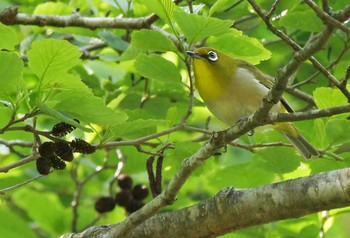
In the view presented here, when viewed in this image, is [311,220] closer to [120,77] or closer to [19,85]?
[120,77]

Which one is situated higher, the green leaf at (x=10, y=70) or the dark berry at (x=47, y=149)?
the green leaf at (x=10, y=70)

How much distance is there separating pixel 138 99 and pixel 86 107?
1808mm

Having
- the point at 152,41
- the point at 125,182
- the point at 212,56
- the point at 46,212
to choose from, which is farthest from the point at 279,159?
the point at 46,212

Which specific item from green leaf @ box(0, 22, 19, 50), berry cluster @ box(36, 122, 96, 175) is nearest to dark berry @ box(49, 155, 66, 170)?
berry cluster @ box(36, 122, 96, 175)

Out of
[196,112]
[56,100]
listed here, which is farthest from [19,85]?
[196,112]

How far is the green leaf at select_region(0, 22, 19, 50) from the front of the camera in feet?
12.1

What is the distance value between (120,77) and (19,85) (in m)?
2.00

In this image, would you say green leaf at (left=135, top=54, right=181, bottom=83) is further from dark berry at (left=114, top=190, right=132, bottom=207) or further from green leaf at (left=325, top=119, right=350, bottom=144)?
dark berry at (left=114, top=190, right=132, bottom=207)

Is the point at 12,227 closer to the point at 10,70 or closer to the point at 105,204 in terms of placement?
the point at 105,204

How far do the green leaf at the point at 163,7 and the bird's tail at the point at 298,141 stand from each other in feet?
3.95

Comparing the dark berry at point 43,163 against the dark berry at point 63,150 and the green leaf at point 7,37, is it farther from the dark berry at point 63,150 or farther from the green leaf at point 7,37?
the green leaf at point 7,37

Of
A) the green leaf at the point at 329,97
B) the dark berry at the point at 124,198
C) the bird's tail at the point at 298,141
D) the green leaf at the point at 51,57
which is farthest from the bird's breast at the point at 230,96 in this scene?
the green leaf at the point at 51,57

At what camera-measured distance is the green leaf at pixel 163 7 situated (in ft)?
12.3

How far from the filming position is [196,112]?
7141mm
